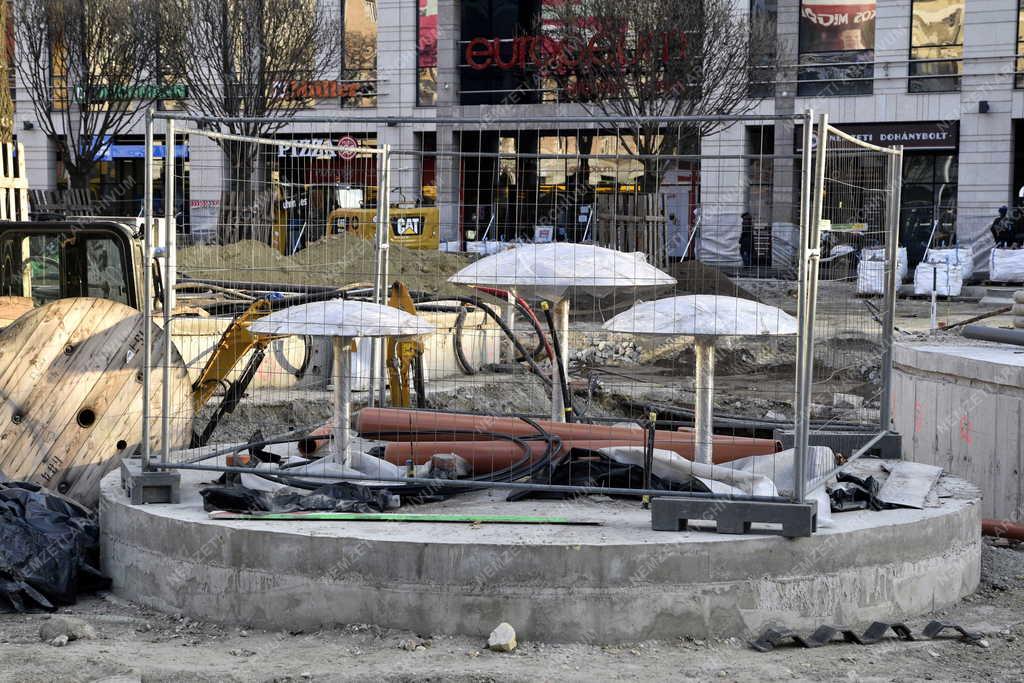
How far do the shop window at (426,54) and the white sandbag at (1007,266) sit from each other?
18361mm

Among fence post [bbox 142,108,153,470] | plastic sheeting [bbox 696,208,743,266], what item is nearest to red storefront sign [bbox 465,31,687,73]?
plastic sheeting [bbox 696,208,743,266]

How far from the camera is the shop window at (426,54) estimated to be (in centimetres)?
4078

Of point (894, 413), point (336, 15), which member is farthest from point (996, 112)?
point (894, 413)

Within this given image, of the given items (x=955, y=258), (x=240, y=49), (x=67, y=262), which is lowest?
(x=955, y=258)

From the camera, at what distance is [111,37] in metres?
32.6

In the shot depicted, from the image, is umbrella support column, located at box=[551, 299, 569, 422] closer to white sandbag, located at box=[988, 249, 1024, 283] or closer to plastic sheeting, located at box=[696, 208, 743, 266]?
plastic sheeting, located at box=[696, 208, 743, 266]

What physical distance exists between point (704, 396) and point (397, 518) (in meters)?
1.93

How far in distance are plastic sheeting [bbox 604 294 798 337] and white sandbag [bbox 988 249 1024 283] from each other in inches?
985

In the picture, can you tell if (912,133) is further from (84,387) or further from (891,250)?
(84,387)

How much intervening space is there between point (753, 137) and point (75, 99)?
18.5m

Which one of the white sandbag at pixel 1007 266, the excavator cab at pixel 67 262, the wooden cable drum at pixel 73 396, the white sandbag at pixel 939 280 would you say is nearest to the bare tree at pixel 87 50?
the white sandbag at pixel 939 280

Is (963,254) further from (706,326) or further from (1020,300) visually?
(706,326)

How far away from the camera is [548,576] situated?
614 cm

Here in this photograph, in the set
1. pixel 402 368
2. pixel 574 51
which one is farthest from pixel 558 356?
pixel 574 51
